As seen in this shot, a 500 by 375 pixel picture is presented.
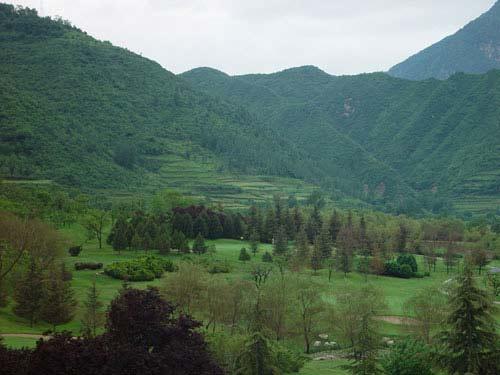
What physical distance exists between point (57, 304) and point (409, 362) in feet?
83.2

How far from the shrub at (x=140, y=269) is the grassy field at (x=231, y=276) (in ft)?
3.04

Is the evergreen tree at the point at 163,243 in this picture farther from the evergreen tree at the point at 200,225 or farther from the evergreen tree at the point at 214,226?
the evergreen tree at the point at 214,226

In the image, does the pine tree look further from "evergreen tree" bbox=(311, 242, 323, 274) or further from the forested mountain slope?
the forested mountain slope

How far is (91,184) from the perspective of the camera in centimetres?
13038

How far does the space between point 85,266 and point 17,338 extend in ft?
81.7

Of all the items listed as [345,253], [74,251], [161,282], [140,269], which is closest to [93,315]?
[161,282]

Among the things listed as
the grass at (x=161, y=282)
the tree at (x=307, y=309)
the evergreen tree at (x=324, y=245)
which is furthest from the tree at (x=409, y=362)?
the evergreen tree at (x=324, y=245)

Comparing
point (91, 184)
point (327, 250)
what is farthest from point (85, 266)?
point (91, 184)

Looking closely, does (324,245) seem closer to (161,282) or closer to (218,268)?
(218,268)

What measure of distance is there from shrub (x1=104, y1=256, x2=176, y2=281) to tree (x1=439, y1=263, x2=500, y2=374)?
35612 mm

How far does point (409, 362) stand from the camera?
93.4ft

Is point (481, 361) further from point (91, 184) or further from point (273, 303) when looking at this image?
point (91, 184)

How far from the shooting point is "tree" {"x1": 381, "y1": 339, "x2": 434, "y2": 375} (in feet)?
92.8

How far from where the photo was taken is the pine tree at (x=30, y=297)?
4019 cm
